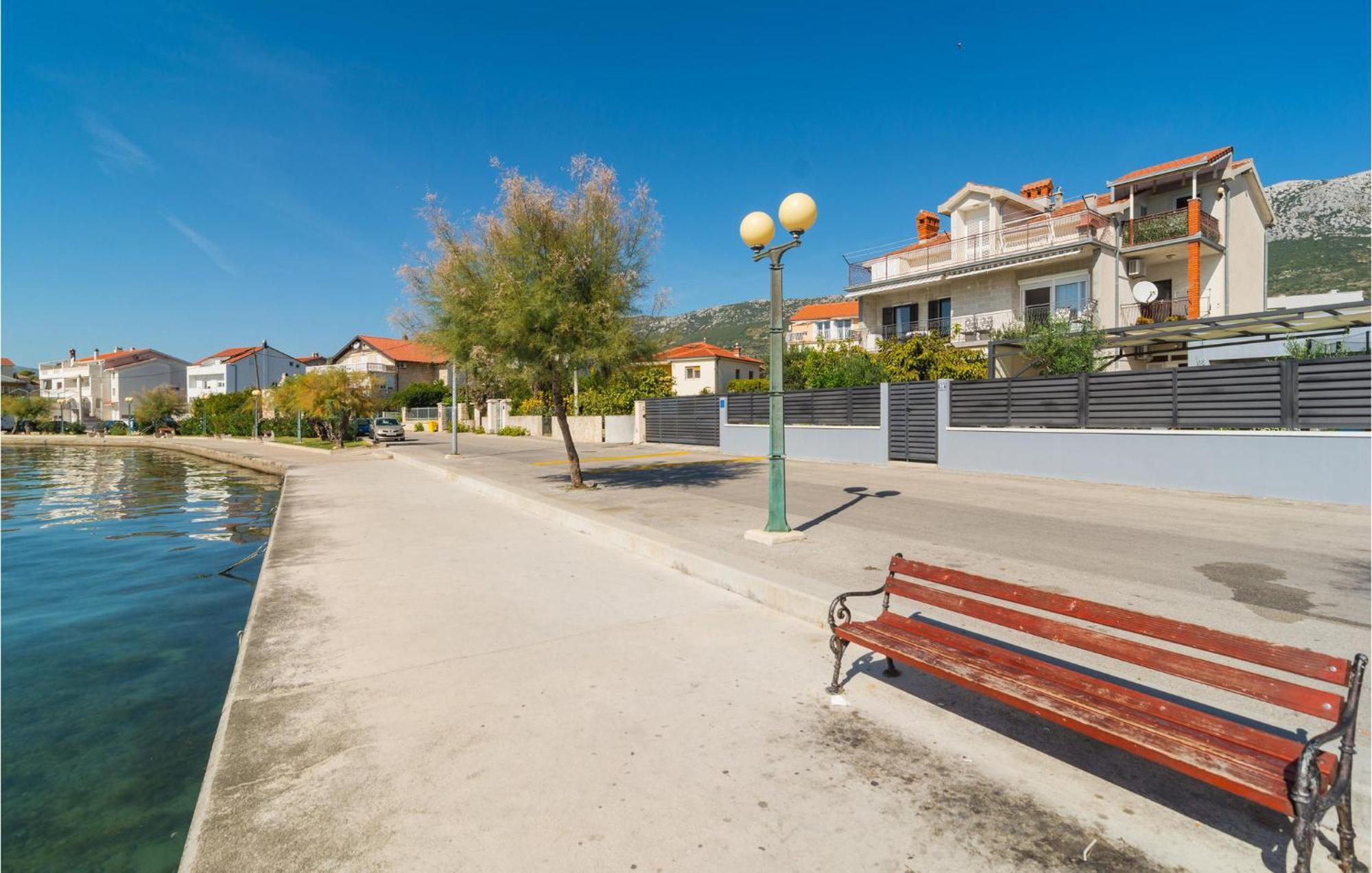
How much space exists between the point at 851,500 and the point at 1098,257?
19.0m

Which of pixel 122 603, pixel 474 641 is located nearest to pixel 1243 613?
pixel 474 641

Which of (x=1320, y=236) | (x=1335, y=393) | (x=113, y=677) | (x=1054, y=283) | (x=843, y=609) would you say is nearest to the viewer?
(x=843, y=609)

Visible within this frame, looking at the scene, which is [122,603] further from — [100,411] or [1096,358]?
[100,411]

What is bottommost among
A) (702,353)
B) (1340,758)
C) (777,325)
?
(1340,758)

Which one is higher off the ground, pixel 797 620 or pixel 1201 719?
pixel 1201 719

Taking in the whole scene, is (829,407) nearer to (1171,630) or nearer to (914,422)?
(914,422)

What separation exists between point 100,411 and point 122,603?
95.1 meters

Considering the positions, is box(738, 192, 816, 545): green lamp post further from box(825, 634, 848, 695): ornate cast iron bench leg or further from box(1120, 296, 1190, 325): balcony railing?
box(1120, 296, 1190, 325): balcony railing

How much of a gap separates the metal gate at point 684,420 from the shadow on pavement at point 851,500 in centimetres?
1244

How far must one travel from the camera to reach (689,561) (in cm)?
662

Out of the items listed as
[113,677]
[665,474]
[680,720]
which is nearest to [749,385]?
[665,474]

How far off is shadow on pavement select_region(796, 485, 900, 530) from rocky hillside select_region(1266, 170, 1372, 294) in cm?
6038

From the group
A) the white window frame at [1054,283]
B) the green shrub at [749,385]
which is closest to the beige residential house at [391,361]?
→ the green shrub at [749,385]

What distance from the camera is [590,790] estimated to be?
280 centimetres
